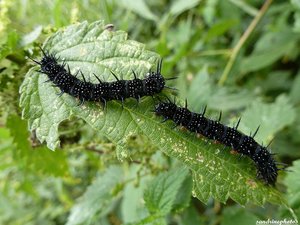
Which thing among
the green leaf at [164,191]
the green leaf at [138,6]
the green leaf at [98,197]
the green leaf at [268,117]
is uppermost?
the green leaf at [138,6]

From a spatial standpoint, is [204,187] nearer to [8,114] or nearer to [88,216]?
[88,216]

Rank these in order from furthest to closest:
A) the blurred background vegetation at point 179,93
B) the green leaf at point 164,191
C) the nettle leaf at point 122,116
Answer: the blurred background vegetation at point 179,93
the green leaf at point 164,191
the nettle leaf at point 122,116

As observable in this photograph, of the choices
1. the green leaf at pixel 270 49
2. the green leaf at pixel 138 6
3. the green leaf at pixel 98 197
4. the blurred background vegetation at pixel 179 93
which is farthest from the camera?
the green leaf at pixel 270 49

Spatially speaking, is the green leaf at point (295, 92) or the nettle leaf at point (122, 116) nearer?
the nettle leaf at point (122, 116)

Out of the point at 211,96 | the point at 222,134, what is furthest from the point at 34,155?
the point at 211,96

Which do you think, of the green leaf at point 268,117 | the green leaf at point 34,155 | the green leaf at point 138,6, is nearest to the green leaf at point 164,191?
the green leaf at point 34,155

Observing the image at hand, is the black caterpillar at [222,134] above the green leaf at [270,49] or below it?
below

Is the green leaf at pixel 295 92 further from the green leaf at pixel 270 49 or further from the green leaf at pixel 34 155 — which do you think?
the green leaf at pixel 34 155

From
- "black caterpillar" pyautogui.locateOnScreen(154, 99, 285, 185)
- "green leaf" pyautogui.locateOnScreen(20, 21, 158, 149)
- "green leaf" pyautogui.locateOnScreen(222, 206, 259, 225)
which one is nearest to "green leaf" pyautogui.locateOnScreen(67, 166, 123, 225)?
"green leaf" pyautogui.locateOnScreen(222, 206, 259, 225)
